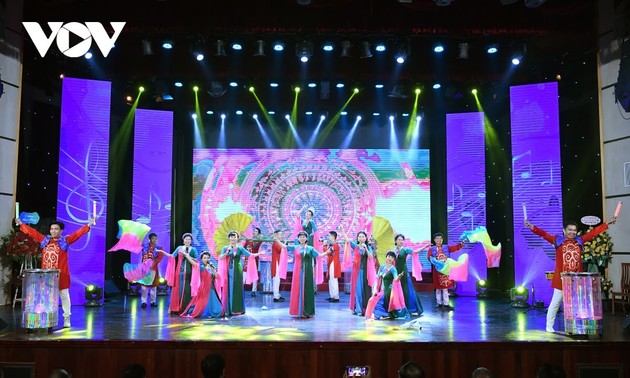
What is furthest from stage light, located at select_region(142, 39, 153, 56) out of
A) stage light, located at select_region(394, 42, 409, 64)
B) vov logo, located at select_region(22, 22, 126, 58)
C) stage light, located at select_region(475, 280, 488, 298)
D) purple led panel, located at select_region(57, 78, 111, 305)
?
stage light, located at select_region(475, 280, 488, 298)

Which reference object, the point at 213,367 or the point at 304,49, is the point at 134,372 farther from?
the point at 304,49

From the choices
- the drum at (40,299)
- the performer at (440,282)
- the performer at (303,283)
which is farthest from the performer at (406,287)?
the drum at (40,299)

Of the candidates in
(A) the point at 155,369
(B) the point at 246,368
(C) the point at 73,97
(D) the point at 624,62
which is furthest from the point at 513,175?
(C) the point at 73,97

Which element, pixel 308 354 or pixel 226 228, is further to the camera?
pixel 226 228

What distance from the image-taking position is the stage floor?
561cm

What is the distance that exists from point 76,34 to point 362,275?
5.74 m

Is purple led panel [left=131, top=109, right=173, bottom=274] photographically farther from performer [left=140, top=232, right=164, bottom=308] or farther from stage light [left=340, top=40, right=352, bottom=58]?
stage light [left=340, top=40, right=352, bottom=58]

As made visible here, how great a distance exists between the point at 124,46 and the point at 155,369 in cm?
587

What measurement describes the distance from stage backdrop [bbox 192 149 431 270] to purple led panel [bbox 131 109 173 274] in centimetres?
79

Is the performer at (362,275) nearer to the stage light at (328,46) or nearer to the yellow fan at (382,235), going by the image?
the yellow fan at (382,235)

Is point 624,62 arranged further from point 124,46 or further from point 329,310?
point 124,46

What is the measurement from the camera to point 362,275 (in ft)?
27.2

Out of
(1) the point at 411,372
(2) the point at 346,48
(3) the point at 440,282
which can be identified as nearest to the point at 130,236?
(2) the point at 346,48

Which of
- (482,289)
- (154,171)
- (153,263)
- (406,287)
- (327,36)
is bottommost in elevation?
(482,289)
